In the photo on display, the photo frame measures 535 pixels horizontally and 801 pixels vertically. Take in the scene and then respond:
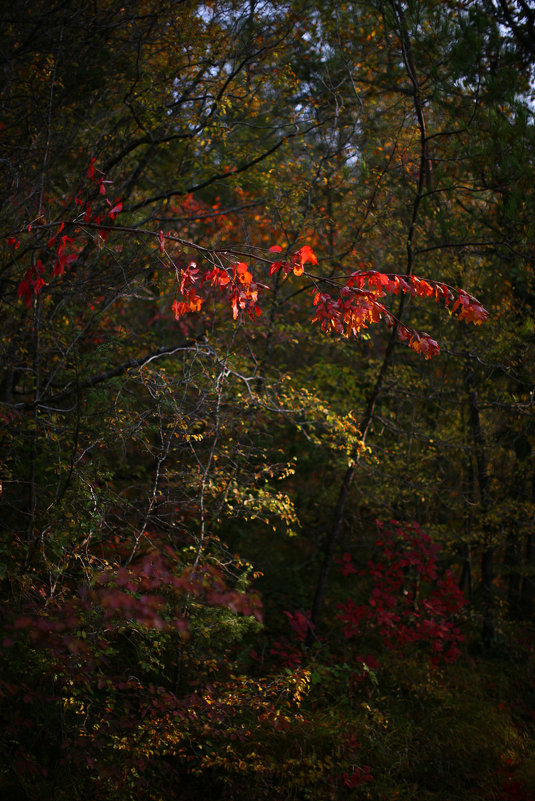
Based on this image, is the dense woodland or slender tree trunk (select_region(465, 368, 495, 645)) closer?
the dense woodland

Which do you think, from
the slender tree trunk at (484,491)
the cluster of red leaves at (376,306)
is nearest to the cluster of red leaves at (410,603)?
the slender tree trunk at (484,491)

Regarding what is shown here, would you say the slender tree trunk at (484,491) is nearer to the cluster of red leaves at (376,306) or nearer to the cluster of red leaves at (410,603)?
the cluster of red leaves at (410,603)

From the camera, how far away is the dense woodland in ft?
12.6

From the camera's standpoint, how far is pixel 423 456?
283 inches

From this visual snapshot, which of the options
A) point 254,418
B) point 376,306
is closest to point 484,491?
point 254,418

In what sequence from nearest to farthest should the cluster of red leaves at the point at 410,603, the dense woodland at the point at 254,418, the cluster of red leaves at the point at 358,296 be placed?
the cluster of red leaves at the point at 358,296 → the dense woodland at the point at 254,418 → the cluster of red leaves at the point at 410,603

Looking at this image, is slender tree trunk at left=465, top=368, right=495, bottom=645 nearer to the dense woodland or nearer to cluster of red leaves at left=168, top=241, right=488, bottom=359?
the dense woodland

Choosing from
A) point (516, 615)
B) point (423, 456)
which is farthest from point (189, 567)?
point (516, 615)

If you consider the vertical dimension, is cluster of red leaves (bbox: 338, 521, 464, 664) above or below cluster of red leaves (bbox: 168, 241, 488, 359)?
below

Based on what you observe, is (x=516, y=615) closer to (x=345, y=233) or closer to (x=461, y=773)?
(x=461, y=773)

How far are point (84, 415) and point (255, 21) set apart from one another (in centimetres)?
524

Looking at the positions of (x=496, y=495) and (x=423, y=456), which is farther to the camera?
(x=496, y=495)

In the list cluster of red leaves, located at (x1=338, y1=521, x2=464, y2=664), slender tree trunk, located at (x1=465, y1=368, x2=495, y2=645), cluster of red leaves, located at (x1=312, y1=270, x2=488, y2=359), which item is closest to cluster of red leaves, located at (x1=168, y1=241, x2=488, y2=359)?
cluster of red leaves, located at (x1=312, y1=270, x2=488, y2=359)

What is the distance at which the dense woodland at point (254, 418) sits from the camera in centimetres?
383
